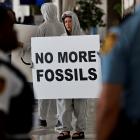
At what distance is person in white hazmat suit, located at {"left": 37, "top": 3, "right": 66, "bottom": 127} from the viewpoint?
28.6ft

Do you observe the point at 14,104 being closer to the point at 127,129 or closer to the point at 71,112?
the point at 127,129

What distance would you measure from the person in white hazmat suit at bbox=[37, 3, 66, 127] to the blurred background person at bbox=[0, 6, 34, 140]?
5.74 metres

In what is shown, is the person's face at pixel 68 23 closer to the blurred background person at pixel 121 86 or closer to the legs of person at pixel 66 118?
the legs of person at pixel 66 118

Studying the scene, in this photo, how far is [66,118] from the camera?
7965mm

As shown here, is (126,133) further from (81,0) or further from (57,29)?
(81,0)

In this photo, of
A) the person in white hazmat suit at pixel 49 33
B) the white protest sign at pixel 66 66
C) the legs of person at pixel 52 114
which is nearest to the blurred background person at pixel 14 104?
the white protest sign at pixel 66 66

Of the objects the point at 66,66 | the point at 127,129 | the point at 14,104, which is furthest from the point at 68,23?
the point at 127,129

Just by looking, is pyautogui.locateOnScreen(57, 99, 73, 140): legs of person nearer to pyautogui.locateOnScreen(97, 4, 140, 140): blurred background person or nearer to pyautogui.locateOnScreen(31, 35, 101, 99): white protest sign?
pyautogui.locateOnScreen(31, 35, 101, 99): white protest sign

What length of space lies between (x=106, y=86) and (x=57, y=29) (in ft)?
20.6

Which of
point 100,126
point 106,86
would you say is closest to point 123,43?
point 106,86

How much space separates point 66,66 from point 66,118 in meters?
0.74

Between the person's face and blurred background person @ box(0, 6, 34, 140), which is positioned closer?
blurred background person @ box(0, 6, 34, 140)

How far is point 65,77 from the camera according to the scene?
8250 millimetres

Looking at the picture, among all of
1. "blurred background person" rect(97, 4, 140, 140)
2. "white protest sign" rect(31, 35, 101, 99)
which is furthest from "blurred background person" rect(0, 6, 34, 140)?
"white protest sign" rect(31, 35, 101, 99)
